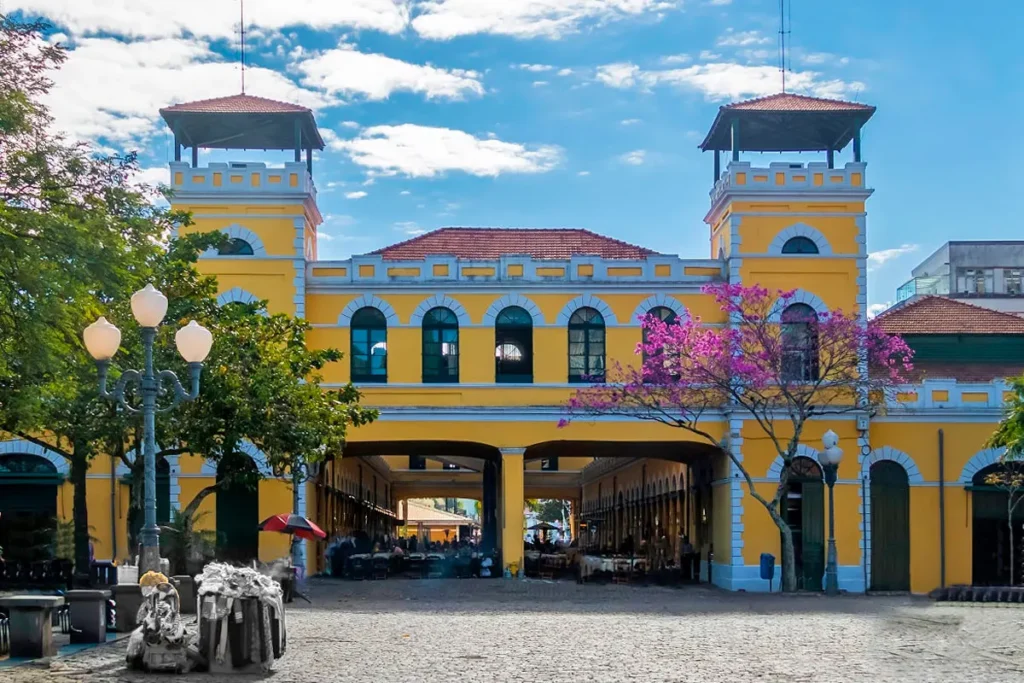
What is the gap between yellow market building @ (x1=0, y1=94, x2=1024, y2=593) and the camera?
101 feet

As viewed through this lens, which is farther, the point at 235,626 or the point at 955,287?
the point at 955,287

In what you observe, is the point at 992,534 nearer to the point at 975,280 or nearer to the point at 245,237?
the point at 245,237

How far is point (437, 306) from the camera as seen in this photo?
3130cm

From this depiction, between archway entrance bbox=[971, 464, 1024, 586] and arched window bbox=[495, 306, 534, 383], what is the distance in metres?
10.8

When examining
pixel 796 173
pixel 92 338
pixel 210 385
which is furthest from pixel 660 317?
pixel 92 338

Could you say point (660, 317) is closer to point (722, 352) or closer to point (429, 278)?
point (722, 352)

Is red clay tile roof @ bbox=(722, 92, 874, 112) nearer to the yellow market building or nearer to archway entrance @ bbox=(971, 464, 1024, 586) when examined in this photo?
the yellow market building

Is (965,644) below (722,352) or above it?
below

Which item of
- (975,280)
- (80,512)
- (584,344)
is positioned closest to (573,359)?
(584,344)

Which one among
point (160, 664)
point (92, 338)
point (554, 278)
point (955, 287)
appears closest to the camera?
point (160, 664)

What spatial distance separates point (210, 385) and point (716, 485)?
570 inches

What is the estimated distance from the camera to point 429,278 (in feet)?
103

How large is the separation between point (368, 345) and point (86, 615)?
16.1m

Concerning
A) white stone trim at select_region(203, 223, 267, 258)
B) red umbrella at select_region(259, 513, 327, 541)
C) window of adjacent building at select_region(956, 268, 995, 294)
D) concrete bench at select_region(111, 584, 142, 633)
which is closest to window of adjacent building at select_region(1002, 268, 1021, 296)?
window of adjacent building at select_region(956, 268, 995, 294)
